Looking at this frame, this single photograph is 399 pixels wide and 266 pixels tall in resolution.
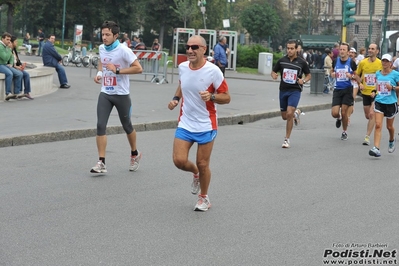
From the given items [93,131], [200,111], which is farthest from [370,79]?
[200,111]

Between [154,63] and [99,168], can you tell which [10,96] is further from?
[154,63]

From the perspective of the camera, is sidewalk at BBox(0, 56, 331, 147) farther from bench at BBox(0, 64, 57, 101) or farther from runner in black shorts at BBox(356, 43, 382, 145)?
runner in black shorts at BBox(356, 43, 382, 145)

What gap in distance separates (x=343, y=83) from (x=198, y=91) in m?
7.88

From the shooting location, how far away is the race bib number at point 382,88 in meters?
13.0

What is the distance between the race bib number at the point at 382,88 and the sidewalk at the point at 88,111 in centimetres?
490

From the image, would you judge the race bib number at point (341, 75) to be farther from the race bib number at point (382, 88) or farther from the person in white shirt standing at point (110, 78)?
the person in white shirt standing at point (110, 78)

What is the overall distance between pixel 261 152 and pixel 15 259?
7500 millimetres

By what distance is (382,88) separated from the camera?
13039 mm

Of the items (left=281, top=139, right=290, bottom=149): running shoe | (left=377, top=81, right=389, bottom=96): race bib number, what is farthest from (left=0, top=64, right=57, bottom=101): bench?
(left=377, top=81, right=389, bottom=96): race bib number

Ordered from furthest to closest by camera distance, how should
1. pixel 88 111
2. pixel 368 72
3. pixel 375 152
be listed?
pixel 88 111 → pixel 368 72 → pixel 375 152

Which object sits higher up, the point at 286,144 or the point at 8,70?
the point at 8,70

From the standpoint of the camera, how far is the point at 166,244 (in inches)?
260

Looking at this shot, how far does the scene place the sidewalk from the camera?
13734 millimetres

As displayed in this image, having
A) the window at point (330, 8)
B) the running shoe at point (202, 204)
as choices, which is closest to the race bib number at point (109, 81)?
the running shoe at point (202, 204)
